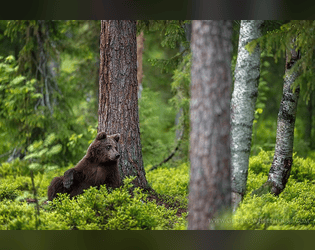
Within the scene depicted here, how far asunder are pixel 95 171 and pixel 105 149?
20.8 inches

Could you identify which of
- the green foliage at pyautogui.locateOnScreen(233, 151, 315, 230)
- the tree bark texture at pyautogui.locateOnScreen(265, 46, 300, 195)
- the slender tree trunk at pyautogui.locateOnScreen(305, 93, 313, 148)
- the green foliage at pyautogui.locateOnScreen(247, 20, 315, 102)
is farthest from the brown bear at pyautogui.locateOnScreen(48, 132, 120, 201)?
the slender tree trunk at pyautogui.locateOnScreen(305, 93, 313, 148)

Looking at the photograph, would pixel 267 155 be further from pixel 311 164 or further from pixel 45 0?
pixel 45 0

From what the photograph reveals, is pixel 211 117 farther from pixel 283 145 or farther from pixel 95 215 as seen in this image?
pixel 283 145

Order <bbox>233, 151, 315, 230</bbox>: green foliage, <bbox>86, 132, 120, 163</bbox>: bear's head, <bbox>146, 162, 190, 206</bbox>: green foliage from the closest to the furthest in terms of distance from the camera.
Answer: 1. <bbox>233, 151, 315, 230</bbox>: green foliage
2. <bbox>86, 132, 120, 163</bbox>: bear's head
3. <bbox>146, 162, 190, 206</bbox>: green foliage

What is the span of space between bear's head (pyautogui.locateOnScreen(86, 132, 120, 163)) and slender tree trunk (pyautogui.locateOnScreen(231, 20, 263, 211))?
2225 mm

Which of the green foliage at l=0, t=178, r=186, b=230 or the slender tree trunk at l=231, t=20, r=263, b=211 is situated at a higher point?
the slender tree trunk at l=231, t=20, r=263, b=211

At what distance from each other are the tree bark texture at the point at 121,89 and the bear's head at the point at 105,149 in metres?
0.43

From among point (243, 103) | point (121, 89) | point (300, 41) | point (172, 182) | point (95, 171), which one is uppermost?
point (300, 41)

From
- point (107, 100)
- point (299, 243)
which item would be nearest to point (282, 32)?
point (299, 243)

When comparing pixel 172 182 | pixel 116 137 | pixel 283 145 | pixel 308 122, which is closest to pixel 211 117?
pixel 116 137

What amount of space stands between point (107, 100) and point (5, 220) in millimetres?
2878

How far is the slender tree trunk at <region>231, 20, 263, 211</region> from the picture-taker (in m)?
6.06

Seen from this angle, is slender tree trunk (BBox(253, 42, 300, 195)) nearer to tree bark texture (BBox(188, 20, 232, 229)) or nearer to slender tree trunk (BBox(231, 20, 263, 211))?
slender tree trunk (BBox(231, 20, 263, 211))

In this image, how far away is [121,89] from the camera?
22.5ft
